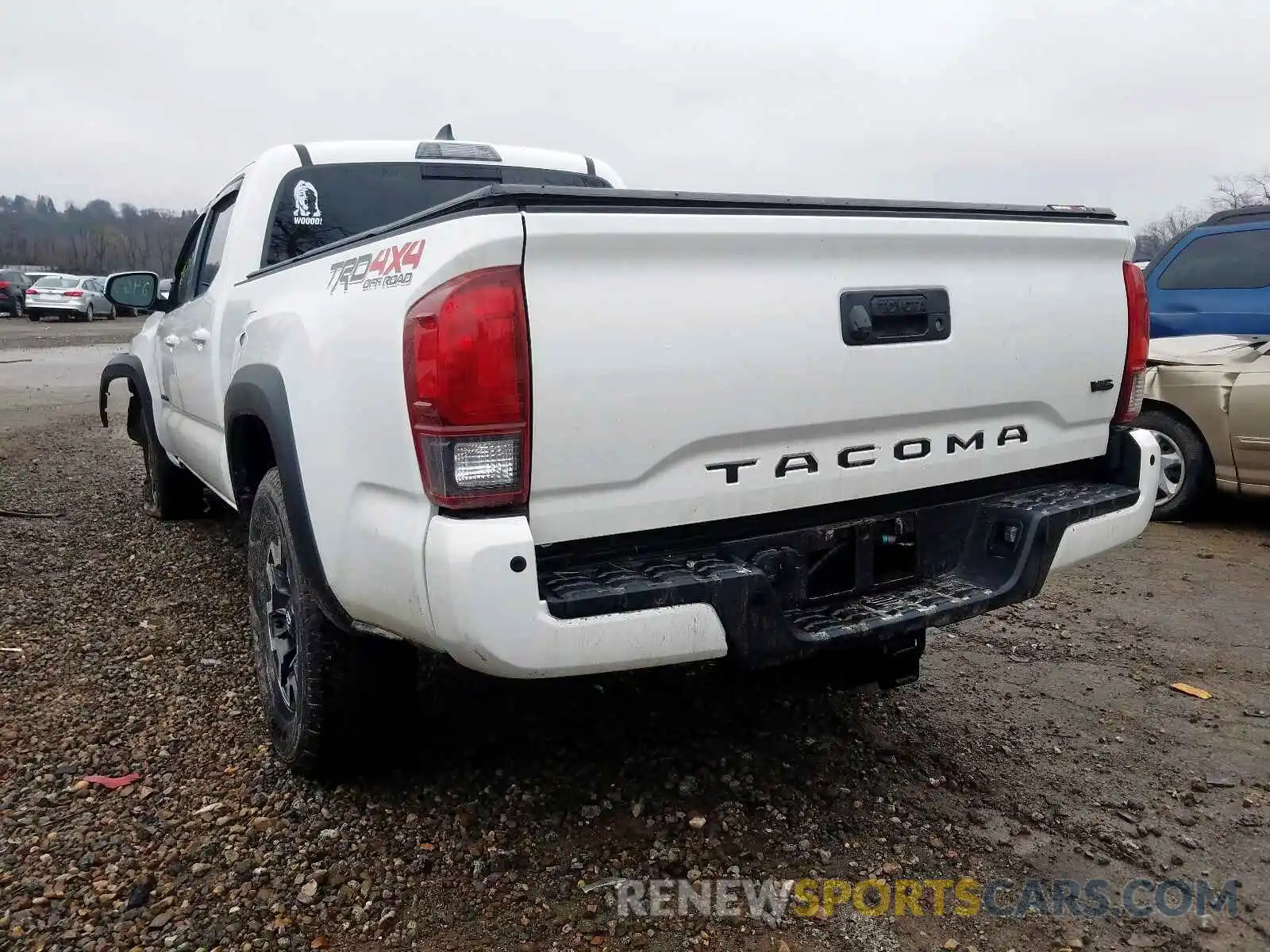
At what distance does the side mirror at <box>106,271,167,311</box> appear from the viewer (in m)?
5.08

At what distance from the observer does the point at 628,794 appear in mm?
2816

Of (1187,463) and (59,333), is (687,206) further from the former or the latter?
(59,333)

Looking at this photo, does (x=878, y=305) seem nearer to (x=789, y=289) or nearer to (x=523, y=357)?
(x=789, y=289)

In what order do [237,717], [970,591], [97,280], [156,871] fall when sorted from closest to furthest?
[156,871], [970,591], [237,717], [97,280]

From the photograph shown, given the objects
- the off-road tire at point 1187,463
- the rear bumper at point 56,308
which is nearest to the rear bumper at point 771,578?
the off-road tire at point 1187,463

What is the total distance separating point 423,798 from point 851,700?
1.56 m

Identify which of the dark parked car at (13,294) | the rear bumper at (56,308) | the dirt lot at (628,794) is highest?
the dark parked car at (13,294)

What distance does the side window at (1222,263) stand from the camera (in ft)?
21.3

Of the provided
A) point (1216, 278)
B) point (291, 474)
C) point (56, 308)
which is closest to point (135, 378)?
point (291, 474)

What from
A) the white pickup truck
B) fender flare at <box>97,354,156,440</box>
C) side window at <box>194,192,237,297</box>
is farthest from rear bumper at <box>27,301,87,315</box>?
the white pickup truck

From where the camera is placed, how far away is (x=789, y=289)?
92.6 inches

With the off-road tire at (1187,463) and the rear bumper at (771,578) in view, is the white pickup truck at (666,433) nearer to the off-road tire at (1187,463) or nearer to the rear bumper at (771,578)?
the rear bumper at (771,578)

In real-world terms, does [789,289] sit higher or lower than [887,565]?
higher

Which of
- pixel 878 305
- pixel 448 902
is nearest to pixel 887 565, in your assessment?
pixel 878 305
